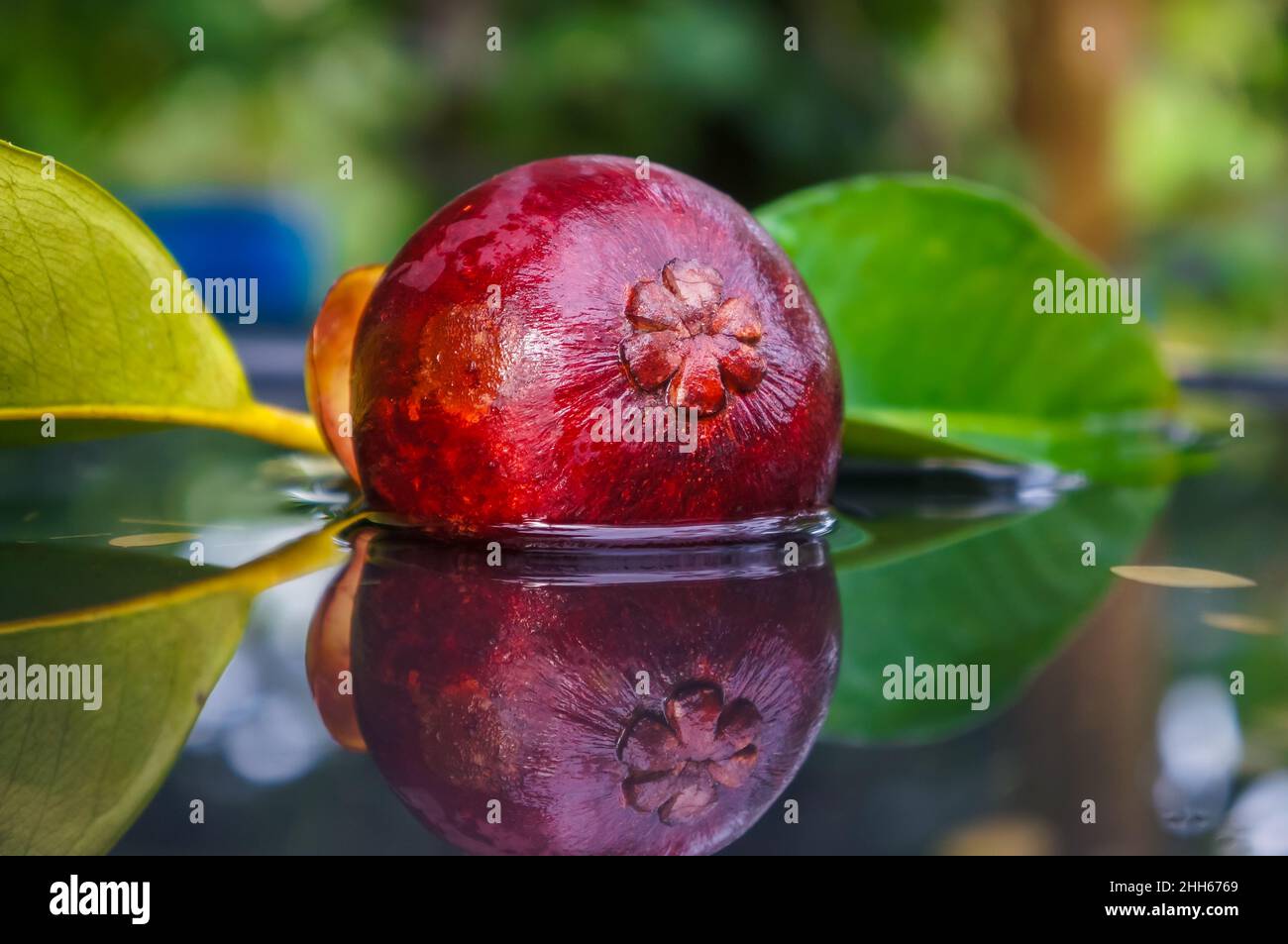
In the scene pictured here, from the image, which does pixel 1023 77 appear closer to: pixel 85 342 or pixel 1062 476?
pixel 1062 476

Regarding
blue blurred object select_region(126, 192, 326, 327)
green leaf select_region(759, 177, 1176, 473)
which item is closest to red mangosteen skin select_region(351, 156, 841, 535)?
green leaf select_region(759, 177, 1176, 473)

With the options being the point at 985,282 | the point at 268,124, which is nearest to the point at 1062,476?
the point at 985,282

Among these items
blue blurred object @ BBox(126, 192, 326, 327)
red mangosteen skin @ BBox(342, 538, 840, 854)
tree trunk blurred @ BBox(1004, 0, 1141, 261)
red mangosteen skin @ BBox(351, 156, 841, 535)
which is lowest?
red mangosteen skin @ BBox(342, 538, 840, 854)

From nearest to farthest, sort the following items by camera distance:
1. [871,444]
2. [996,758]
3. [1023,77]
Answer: [996,758] → [871,444] → [1023,77]

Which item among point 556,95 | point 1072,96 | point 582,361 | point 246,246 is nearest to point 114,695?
point 582,361

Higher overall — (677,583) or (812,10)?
(812,10)

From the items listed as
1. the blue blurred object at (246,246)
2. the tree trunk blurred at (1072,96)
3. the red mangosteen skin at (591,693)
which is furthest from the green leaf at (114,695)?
the tree trunk blurred at (1072,96)

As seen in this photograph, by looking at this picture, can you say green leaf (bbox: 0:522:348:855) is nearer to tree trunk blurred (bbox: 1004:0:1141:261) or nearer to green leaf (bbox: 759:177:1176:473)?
green leaf (bbox: 759:177:1176:473)
